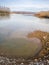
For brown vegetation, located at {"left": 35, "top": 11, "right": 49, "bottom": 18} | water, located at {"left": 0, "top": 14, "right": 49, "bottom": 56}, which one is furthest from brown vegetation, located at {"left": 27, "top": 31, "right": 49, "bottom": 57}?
brown vegetation, located at {"left": 35, "top": 11, "right": 49, "bottom": 18}

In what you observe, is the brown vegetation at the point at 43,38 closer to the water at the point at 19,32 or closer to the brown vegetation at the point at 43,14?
the water at the point at 19,32

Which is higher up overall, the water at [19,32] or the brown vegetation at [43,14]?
the brown vegetation at [43,14]

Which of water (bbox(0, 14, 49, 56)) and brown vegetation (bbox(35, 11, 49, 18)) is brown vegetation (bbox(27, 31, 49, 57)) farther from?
brown vegetation (bbox(35, 11, 49, 18))

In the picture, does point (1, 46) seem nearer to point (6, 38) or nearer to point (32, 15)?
point (6, 38)

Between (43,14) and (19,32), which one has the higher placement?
(43,14)

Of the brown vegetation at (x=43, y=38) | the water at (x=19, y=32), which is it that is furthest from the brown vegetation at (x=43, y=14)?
the brown vegetation at (x=43, y=38)

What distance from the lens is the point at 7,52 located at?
137 centimetres

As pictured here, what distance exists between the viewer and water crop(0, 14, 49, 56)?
136 cm

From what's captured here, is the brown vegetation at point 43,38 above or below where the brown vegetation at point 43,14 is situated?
Answer: below

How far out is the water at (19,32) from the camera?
4.46ft

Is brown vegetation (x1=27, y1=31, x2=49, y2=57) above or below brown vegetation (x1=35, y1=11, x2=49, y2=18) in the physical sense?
below

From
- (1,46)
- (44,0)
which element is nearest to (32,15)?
(44,0)

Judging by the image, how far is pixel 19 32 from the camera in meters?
1.38

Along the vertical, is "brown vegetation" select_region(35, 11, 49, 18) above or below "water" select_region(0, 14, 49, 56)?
above
